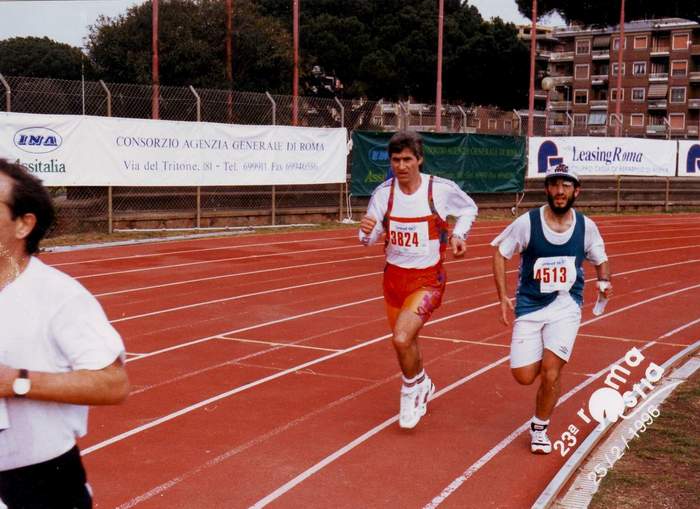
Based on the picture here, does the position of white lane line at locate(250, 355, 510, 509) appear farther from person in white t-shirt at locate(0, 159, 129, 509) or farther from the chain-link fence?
the chain-link fence

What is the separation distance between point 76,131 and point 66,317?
1486cm

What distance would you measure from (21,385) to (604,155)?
26.4 m

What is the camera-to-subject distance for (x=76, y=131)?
655 inches

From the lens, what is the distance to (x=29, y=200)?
2551 mm

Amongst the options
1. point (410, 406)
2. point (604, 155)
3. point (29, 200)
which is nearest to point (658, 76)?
point (604, 155)

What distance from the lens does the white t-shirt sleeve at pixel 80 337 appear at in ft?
8.20

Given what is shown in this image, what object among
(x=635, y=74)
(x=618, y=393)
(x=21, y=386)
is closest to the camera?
(x=21, y=386)

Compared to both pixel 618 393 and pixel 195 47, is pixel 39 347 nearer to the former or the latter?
pixel 618 393

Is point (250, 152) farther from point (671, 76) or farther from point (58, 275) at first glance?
point (671, 76)

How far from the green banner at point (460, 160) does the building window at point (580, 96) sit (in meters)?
82.3

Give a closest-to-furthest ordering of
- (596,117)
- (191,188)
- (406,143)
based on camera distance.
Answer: (406,143) → (191,188) → (596,117)

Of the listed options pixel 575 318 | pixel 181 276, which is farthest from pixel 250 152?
pixel 575 318

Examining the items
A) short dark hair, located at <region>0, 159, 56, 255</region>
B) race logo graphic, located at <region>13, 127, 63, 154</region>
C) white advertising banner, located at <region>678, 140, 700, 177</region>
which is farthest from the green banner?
short dark hair, located at <region>0, 159, 56, 255</region>

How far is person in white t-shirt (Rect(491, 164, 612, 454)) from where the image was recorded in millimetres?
5836
